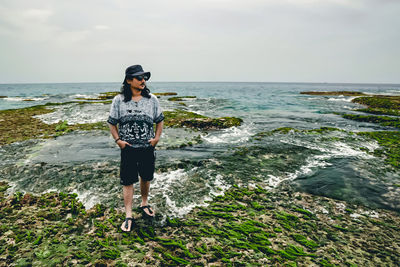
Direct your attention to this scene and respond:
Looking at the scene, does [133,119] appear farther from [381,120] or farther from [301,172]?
[381,120]

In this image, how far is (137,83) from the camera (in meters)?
4.22

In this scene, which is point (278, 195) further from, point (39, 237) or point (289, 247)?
point (39, 237)

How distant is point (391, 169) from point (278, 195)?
6.27 metres

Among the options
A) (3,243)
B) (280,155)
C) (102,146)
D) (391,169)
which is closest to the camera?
(3,243)

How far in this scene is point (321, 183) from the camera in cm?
763

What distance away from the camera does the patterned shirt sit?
14.3 feet

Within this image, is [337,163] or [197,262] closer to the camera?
[197,262]

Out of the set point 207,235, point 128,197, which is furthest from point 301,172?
point 128,197

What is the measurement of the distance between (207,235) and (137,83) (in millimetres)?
3775

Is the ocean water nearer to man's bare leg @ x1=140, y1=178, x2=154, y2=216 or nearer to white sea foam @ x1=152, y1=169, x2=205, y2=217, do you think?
white sea foam @ x1=152, y1=169, x2=205, y2=217

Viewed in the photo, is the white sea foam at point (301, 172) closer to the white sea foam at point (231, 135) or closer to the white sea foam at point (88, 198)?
the white sea foam at point (231, 135)

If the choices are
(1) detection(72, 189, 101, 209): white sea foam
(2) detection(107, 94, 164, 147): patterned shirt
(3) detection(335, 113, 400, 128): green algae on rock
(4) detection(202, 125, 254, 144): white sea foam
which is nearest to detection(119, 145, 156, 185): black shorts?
(2) detection(107, 94, 164, 147): patterned shirt

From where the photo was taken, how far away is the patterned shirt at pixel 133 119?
4.36 meters

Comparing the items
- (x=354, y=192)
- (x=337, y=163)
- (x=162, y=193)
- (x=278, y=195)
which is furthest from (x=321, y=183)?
(x=162, y=193)
